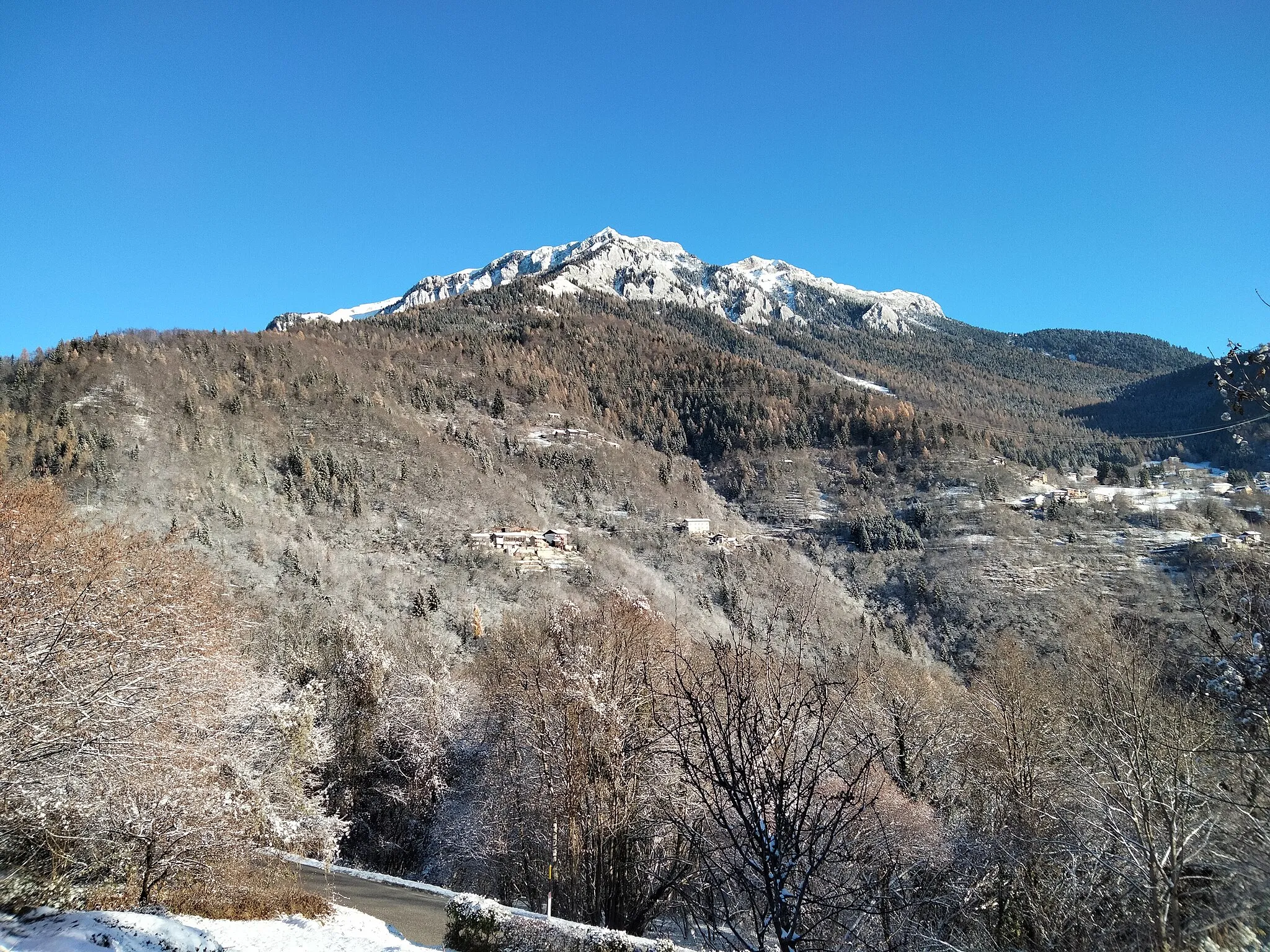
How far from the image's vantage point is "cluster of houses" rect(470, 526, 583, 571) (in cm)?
7138

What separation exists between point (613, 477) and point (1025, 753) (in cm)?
8928

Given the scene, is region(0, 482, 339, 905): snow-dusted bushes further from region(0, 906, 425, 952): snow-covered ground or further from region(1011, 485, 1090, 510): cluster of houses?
region(1011, 485, 1090, 510): cluster of houses

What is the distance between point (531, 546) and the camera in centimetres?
7531

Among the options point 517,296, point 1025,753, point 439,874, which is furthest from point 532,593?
point 517,296

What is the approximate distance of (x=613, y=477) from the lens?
108 metres

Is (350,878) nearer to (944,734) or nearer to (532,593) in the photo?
(944,734)

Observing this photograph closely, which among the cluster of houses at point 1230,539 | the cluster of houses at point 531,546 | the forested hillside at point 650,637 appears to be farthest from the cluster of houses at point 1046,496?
the cluster of houses at point 531,546

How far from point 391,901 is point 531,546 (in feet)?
190

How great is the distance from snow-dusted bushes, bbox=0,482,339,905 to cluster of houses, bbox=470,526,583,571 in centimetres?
5006

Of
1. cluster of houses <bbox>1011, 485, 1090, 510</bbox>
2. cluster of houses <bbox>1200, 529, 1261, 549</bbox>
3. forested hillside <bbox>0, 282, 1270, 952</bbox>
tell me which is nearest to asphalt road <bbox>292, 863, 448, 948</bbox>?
forested hillside <bbox>0, 282, 1270, 952</bbox>

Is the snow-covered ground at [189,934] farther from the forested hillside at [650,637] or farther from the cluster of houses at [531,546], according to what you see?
the cluster of houses at [531,546]

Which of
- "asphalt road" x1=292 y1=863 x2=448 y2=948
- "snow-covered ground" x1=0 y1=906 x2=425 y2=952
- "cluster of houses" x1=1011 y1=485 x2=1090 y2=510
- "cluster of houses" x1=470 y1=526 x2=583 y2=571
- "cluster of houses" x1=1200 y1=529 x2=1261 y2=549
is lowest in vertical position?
"asphalt road" x1=292 y1=863 x2=448 y2=948

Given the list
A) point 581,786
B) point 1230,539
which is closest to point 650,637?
point 581,786

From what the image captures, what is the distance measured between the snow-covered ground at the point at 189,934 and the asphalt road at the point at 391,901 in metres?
1.02
